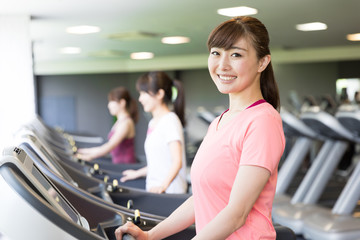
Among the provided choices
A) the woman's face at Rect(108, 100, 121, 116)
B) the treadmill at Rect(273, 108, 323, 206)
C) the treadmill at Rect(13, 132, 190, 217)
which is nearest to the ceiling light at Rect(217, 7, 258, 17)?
the treadmill at Rect(273, 108, 323, 206)

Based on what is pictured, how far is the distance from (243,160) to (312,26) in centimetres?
503

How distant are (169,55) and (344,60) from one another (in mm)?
3473

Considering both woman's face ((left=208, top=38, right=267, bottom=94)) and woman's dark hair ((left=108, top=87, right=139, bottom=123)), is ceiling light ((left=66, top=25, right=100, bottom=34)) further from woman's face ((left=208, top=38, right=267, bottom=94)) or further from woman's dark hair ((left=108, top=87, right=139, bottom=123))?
woman's face ((left=208, top=38, right=267, bottom=94))

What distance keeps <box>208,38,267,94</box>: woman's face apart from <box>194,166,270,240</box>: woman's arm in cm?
23

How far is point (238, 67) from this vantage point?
127cm

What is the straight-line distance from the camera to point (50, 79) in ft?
35.9

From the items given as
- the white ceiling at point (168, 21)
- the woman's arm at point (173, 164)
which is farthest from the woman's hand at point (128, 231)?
the white ceiling at point (168, 21)

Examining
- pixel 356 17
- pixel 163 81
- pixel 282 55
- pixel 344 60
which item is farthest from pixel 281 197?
pixel 344 60

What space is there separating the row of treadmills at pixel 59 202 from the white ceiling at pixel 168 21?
74.8 inches

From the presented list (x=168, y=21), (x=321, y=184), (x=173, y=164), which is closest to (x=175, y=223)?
(x=173, y=164)

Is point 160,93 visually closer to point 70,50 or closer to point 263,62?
point 263,62

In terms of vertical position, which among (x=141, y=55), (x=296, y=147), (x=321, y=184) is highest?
(x=141, y=55)

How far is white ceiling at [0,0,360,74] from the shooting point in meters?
4.35

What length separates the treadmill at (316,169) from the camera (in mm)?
4184
